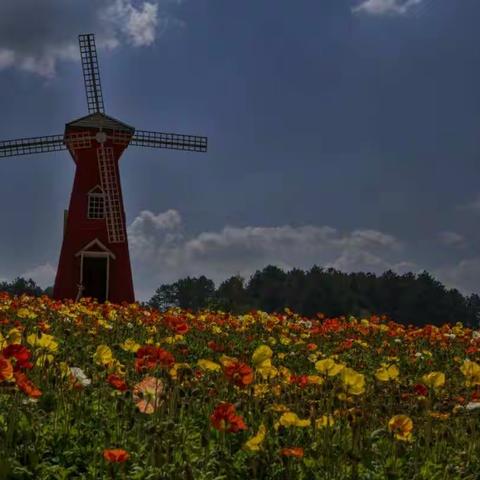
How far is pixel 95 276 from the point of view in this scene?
33.5 metres

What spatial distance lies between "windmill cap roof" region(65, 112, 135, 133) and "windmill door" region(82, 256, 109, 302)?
6.31 metres

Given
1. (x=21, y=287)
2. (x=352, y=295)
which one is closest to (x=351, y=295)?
(x=352, y=295)

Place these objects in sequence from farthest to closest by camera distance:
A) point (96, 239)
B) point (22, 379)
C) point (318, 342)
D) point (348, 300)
Answer: point (348, 300), point (96, 239), point (318, 342), point (22, 379)

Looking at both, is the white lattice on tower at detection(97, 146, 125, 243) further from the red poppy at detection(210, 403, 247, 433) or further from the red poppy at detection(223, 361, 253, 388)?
the red poppy at detection(210, 403, 247, 433)

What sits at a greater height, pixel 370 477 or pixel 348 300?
pixel 348 300

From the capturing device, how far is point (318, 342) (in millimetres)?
15656

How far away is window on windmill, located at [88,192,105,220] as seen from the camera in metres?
33.9

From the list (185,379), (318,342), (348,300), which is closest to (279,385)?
(185,379)

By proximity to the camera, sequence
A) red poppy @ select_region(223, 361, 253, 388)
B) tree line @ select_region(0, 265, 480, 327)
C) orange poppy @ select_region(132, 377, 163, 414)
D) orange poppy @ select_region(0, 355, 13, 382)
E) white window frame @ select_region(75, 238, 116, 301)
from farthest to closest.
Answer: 1. tree line @ select_region(0, 265, 480, 327)
2. white window frame @ select_region(75, 238, 116, 301)
3. orange poppy @ select_region(132, 377, 163, 414)
4. red poppy @ select_region(223, 361, 253, 388)
5. orange poppy @ select_region(0, 355, 13, 382)

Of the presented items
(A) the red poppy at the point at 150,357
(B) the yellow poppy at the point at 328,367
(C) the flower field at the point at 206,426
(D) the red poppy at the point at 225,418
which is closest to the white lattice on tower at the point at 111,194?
(C) the flower field at the point at 206,426

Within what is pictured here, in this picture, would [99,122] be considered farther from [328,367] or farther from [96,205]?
[328,367]

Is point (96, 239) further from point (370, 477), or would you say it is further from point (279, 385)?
point (370, 477)

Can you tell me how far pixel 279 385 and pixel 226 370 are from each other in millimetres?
2564

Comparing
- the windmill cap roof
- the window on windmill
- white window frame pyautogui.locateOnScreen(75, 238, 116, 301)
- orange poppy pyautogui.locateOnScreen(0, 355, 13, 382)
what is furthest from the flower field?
the windmill cap roof
